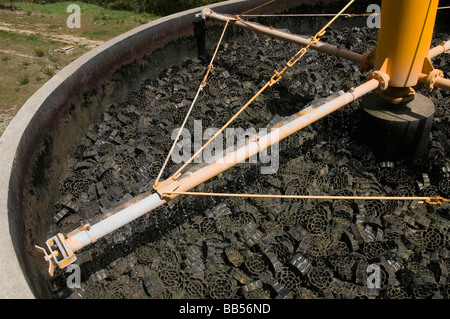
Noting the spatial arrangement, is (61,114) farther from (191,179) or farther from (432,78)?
(432,78)

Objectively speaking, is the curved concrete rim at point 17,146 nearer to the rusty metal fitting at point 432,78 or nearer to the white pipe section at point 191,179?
the white pipe section at point 191,179

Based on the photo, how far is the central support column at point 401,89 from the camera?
227 inches

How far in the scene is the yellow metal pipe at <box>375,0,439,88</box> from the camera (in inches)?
223

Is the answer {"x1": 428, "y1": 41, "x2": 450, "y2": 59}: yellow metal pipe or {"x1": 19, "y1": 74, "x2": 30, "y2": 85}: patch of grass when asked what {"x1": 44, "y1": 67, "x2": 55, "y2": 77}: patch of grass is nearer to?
{"x1": 19, "y1": 74, "x2": 30, "y2": 85}: patch of grass

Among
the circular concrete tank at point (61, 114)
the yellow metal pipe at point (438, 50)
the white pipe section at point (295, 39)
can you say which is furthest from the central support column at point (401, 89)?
the circular concrete tank at point (61, 114)

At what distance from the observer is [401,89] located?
647 cm

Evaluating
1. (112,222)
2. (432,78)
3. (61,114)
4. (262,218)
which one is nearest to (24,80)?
(61,114)

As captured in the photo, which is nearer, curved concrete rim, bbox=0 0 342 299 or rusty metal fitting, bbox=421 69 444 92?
curved concrete rim, bbox=0 0 342 299

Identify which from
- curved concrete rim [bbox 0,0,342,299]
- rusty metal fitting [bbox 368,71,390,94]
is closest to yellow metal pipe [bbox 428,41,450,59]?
rusty metal fitting [bbox 368,71,390,94]

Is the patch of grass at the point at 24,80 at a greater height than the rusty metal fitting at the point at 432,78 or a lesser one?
lesser

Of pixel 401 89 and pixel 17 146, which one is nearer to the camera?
pixel 17 146

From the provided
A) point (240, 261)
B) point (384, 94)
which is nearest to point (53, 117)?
point (240, 261)

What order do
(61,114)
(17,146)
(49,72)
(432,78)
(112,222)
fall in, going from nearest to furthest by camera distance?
(112,222) → (17,146) → (432,78) → (61,114) → (49,72)

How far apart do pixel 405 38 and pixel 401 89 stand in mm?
958
